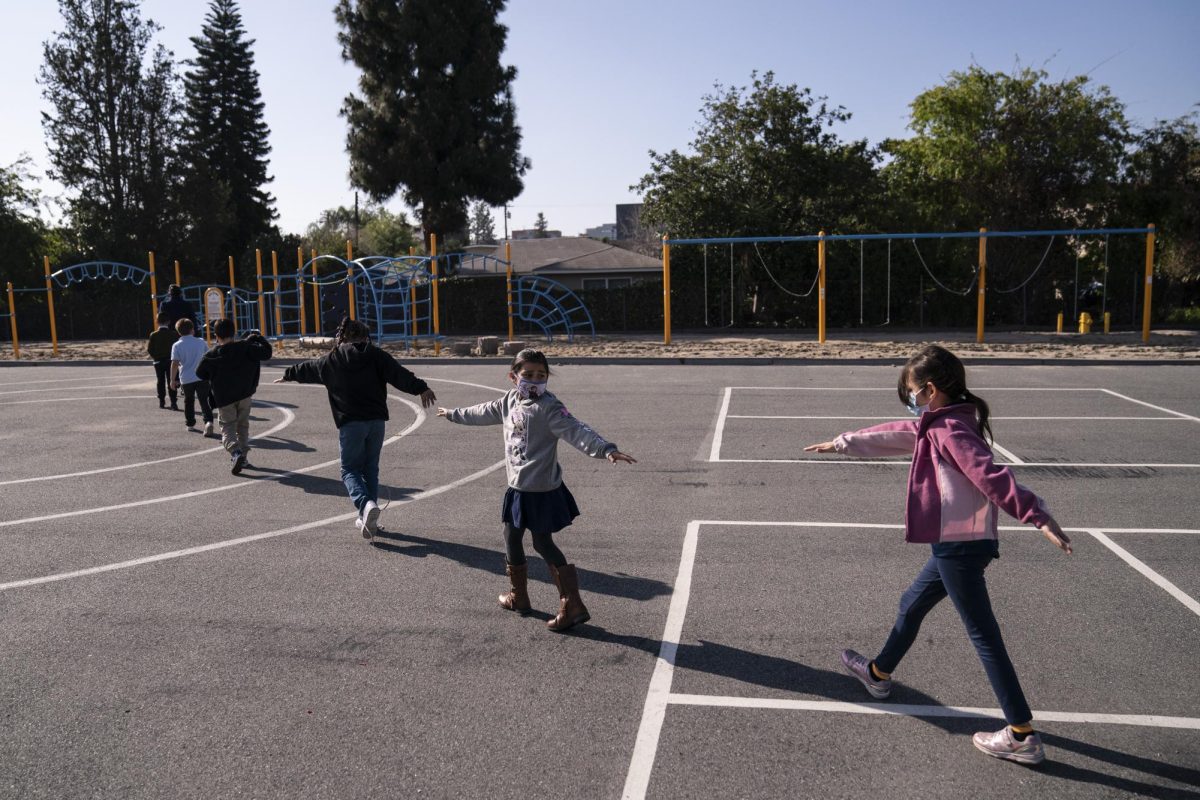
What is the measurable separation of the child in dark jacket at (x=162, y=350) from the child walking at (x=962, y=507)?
11.8m

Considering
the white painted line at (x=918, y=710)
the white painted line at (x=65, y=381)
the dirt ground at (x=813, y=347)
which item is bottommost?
the white painted line at (x=918, y=710)

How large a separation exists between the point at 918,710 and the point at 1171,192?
31564 mm

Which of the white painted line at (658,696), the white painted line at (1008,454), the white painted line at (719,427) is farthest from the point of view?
the white painted line at (719,427)

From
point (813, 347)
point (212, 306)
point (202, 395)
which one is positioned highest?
point (212, 306)

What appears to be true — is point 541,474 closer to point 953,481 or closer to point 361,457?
point 953,481

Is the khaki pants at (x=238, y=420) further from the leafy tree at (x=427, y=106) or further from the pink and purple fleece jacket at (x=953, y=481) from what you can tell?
the leafy tree at (x=427, y=106)

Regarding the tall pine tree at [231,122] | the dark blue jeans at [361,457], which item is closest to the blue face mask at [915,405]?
the dark blue jeans at [361,457]

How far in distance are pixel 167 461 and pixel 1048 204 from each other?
2816 centimetres

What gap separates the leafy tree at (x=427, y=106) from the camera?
38.6 m

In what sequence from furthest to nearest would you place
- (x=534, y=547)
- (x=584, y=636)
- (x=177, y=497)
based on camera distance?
(x=177, y=497)
(x=534, y=547)
(x=584, y=636)

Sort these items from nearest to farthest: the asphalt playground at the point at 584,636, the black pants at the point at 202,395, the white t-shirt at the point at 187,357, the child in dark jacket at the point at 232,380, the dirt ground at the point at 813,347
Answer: the asphalt playground at the point at 584,636 < the child in dark jacket at the point at 232,380 < the white t-shirt at the point at 187,357 < the black pants at the point at 202,395 < the dirt ground at the point at 813,347

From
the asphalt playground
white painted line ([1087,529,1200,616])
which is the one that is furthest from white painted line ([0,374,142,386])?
white painted line ([1087,529,1200,616])

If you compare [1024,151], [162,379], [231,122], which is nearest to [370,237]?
[231,122]

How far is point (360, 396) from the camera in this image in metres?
7.31
